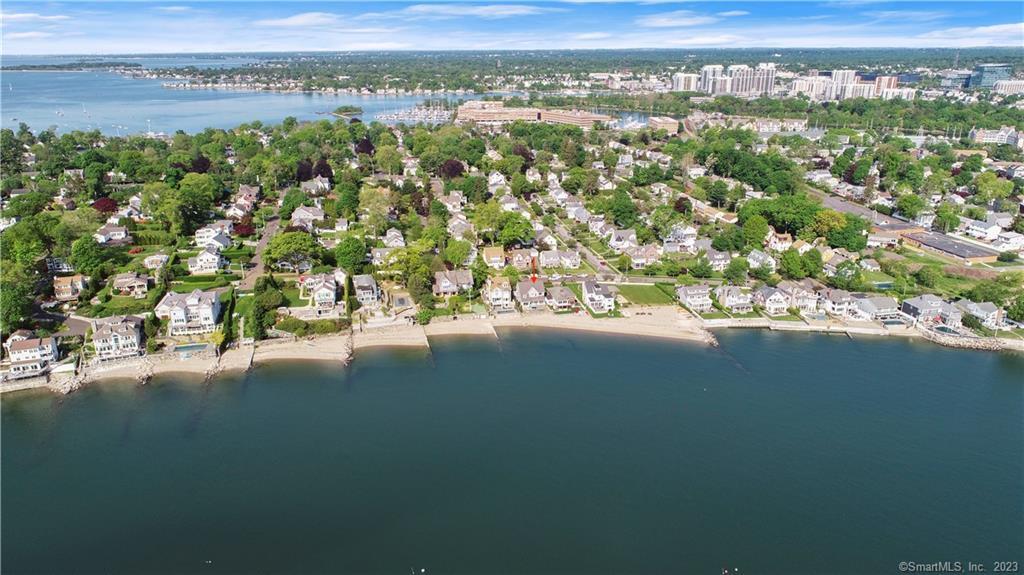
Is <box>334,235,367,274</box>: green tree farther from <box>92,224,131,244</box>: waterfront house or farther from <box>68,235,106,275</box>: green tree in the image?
<box>92,224,131,244</box>: waterfront house

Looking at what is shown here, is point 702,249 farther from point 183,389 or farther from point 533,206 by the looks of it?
point 183,389

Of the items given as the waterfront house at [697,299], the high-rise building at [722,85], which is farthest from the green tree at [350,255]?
the high-rise building at [722,85]

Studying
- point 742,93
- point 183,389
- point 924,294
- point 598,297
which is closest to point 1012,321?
point 924,294

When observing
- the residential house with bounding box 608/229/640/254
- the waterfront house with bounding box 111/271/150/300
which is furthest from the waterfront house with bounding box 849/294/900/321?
the waterfront house with bounding box 111/271/150/300

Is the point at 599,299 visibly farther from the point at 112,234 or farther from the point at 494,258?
the point at 112,234

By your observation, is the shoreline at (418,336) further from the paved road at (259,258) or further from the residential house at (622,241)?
the residential house at (622,241)

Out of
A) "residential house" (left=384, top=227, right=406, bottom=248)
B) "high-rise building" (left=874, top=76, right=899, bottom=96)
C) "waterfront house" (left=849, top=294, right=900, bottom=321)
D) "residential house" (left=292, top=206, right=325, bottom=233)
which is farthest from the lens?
"high-rise building" (left=874, top=76, right=899, bottom=96)
